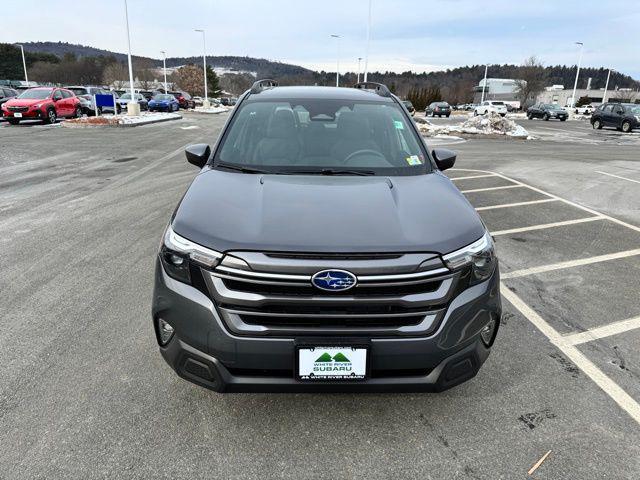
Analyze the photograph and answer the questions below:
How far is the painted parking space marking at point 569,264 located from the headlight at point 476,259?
2562 mm

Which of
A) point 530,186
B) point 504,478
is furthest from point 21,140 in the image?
point 504,478

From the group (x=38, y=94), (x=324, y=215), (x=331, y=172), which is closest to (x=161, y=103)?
(x=38, y=94)

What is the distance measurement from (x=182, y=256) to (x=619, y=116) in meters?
35.8

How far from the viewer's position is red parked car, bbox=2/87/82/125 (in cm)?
2183

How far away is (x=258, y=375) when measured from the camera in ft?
7.73

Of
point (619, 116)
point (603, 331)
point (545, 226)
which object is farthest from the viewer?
point (619, 116)

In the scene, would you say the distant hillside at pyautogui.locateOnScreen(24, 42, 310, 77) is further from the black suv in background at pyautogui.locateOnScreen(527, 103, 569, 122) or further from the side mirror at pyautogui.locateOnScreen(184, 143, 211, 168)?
the side mirror at pyautogui.locateOnScreen(184, 143, 211, 168)

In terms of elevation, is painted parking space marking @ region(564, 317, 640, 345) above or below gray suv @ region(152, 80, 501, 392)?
below

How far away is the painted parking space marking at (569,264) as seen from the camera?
16.7 ft

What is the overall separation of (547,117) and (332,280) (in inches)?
1920

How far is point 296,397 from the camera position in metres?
2.91

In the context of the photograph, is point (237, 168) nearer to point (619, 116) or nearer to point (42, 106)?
point (42, 106)

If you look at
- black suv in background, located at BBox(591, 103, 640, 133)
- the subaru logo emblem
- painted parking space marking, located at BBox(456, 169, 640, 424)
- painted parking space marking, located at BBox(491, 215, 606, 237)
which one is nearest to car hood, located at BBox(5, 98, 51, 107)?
painted parking space marking, located at BBox(491, 215, 606, 237)

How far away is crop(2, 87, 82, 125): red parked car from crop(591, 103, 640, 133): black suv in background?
1289 inches
